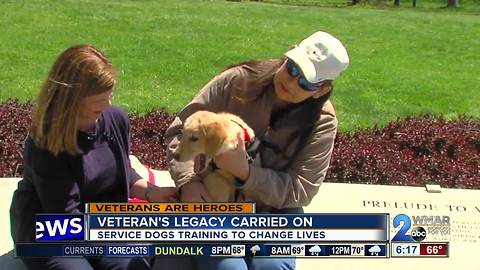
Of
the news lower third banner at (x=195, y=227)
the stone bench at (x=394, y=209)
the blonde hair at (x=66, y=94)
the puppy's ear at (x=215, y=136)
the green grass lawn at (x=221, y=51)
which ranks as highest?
the blonde hair at (x=66, y=94)

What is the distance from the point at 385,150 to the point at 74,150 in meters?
3.59

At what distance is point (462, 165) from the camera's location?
19.2 feet

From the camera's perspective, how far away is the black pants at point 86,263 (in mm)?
3096

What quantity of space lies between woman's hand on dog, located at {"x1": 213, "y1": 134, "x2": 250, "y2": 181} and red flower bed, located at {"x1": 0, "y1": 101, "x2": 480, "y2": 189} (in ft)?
7.91

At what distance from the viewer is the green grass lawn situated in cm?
852

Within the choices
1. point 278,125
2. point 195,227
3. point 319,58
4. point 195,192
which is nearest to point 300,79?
point 319,58

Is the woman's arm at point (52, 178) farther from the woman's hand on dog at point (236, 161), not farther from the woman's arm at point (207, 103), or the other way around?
the woman's hand on dog at point (236, 161)

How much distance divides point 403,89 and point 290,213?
6.18 m

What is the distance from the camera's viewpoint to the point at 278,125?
344 cm

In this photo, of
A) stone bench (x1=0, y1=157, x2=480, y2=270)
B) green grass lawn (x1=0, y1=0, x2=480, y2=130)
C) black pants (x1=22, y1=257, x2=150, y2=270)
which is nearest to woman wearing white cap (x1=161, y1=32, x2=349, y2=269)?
black pants (x1=22, y1=257, x2=150, y2=270)

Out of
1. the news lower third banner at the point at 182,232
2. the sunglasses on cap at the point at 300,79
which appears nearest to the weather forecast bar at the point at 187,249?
the news lower third banner at the point at 182,232

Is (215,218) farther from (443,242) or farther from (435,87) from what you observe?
(435,87)

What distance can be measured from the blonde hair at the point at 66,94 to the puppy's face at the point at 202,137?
1.43ft

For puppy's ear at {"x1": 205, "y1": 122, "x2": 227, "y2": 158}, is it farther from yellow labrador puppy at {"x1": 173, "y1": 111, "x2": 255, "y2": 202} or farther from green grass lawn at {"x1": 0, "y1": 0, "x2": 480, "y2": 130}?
green grass lawn at {"x1": 0, "y1": 0, "x2": 480, "y2": 130}
